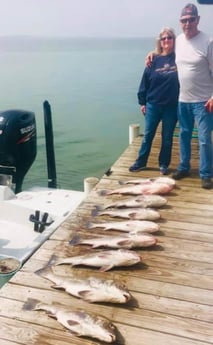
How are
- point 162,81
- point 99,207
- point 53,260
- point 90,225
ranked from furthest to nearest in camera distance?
point 162,81 < point 99,207 < point 90,225 < point 53,260

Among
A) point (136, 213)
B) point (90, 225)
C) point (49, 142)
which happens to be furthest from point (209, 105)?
point (49, 142)

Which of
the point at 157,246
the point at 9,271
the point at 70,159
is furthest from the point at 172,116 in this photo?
the point at 70,159

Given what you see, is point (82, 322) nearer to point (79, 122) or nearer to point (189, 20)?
point (189, 20)

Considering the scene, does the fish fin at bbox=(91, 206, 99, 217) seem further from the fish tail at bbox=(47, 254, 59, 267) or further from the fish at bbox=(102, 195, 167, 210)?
the fish tail at bbox=(47, 254, 59, 267)

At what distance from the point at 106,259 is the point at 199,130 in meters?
2.28

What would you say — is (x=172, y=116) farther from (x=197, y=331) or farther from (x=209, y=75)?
(x=197, y=331)

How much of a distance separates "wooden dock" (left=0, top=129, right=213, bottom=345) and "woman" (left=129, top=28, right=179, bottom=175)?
1250 mm

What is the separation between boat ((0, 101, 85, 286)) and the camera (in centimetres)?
528

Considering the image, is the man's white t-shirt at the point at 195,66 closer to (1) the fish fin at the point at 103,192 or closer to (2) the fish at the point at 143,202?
(2) the fish at the point at 143,202

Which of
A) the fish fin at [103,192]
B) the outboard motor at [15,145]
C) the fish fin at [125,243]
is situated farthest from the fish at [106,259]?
the outboard motor at [15,145]

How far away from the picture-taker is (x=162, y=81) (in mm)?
5480

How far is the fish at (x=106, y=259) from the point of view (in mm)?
3820

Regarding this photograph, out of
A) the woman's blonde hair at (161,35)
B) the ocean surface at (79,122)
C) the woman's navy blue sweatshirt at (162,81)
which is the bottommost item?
the ocean surface at (79,122)

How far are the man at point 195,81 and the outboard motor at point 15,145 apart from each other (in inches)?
116
